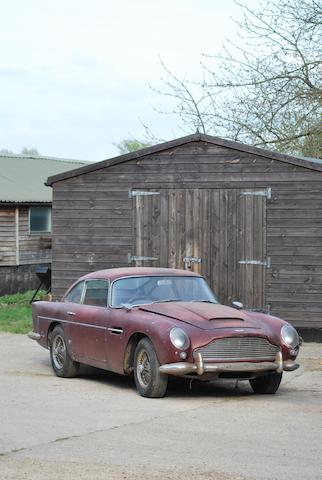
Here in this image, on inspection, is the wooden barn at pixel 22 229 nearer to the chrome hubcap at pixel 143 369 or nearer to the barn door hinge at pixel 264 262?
the barn door hinge at pixel 264 262

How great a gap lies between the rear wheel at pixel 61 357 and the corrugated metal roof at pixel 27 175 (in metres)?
16.3

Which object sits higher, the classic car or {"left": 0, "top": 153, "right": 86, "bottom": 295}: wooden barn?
{"left": 0, "top": 153, "right": 86, "bottom": 295}: wooden barn

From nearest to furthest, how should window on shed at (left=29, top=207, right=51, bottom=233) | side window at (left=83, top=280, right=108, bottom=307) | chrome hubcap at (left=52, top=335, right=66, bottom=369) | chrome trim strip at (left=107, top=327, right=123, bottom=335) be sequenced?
1. chrome trim strip at (left=107, top=327, right=123, bottom=335)
2. side window at (left=83, top=280, right=108, bottom=307)
3. chrome hubcap at (left=52, top=335, right=66, bottom=369)
4. window on shed at (left=29, top=207, right=51, bottom=233)

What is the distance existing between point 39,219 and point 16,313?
10070 millimetres

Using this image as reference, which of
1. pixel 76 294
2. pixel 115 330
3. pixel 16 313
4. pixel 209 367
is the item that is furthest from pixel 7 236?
pixel 209 367

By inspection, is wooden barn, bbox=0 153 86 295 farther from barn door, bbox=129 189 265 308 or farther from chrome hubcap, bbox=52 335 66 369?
chrome hubcap, bbox=52 335 66 369

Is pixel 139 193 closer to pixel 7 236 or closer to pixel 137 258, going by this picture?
pixel 137 258

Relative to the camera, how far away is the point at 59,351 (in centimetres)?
1197

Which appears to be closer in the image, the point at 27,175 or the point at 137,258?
the point at 137,258

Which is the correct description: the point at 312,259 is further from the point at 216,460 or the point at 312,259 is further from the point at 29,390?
the point at 216,460

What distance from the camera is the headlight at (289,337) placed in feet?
33.8

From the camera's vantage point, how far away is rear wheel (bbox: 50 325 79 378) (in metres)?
11.7

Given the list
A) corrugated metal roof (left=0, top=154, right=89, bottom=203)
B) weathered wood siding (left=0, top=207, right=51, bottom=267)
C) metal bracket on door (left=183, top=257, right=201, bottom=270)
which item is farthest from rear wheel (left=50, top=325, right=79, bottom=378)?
weathered wood siding (left=0, top=207, right=51, bottom=267)

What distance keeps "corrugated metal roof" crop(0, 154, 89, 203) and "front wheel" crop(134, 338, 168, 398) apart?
18480 mm
